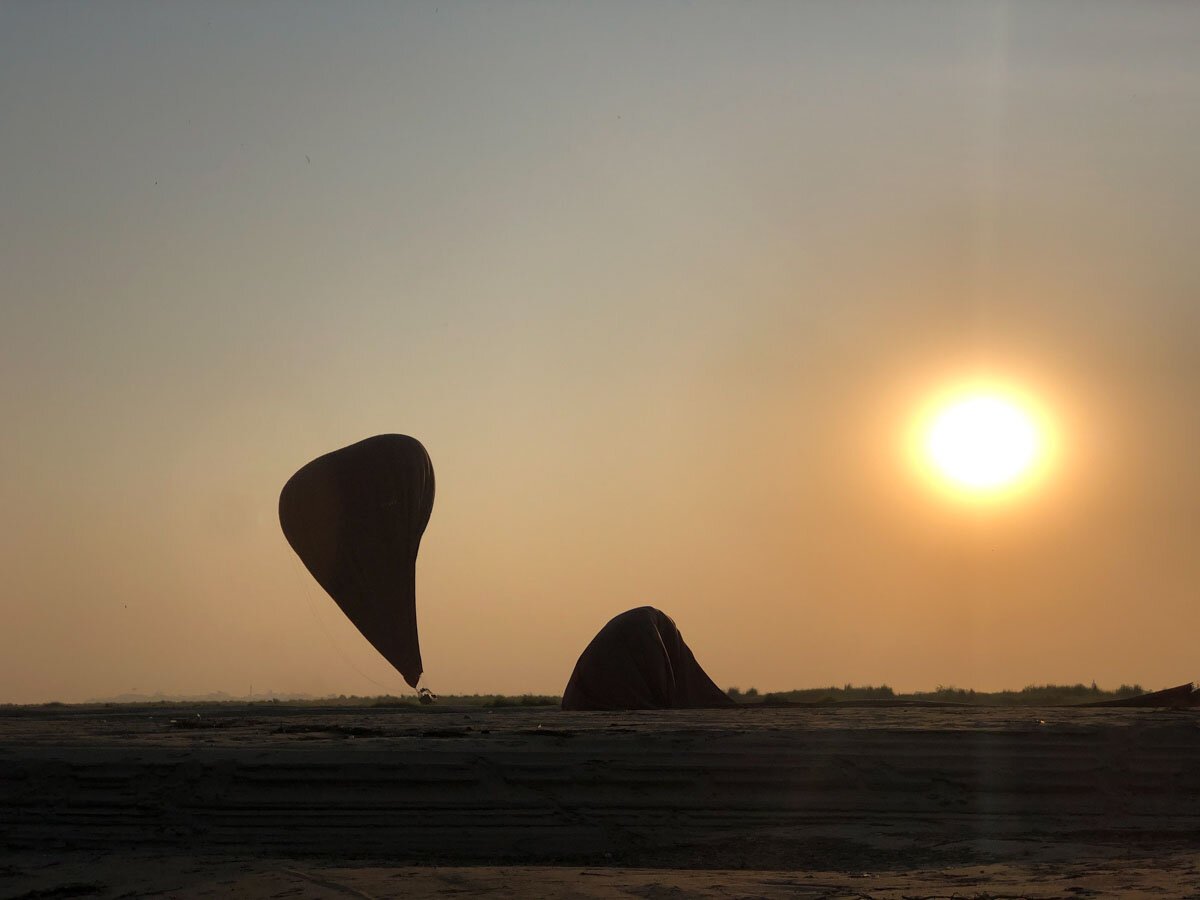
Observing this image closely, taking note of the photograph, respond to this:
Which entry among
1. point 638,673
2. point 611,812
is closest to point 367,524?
point 638,673

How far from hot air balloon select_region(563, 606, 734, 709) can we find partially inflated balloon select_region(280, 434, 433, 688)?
7.64 m

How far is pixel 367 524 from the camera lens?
26.8 metres

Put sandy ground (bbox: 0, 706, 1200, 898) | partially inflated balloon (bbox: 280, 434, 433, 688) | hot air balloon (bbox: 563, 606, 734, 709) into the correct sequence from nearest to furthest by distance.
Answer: sandy ground (bbox: 0, 706, 1200, 898), hot air balloon (bbox: 563, 606, 734, 709), partially inflated balloon (bbox: 280, 434, 433, 688)

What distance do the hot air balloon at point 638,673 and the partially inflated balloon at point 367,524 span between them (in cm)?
764

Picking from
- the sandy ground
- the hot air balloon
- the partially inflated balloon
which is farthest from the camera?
the partially inflated balloon

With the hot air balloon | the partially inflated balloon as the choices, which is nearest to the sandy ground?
the hot air balloon

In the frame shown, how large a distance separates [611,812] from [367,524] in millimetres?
16984

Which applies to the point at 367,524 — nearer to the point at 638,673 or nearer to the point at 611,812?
the point at 638,673

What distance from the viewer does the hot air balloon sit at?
20.2 meters

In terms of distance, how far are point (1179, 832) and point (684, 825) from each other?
4163 mm

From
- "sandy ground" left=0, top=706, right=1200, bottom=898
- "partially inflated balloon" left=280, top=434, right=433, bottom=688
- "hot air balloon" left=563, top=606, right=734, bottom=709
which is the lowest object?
"sandy ground" left=0, top=706, right=1200, bottom=898

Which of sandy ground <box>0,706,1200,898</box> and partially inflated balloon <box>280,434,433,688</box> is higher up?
partially inflated balloon <box>280,434,433,688</box>

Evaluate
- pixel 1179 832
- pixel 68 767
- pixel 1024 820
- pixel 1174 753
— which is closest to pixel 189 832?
pixel 68 767

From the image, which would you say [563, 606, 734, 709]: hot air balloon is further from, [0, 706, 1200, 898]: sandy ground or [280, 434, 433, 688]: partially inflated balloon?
[280, 434, 433, 688]: partially inflated balloon
